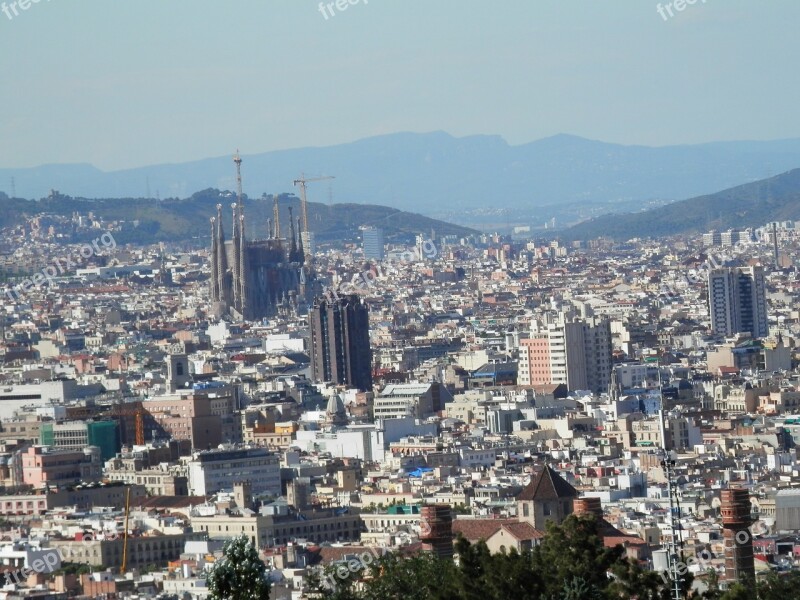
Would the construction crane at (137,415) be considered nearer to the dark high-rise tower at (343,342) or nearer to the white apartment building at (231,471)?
the white apartment building at (231,471)

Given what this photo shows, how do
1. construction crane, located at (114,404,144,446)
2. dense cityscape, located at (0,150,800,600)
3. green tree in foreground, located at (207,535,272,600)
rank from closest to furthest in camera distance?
green tree in foreground, located at (207,535,272,600)
dense cityscape, located at (0,150,800,600)
construction crane, located at (114,404,144,446)

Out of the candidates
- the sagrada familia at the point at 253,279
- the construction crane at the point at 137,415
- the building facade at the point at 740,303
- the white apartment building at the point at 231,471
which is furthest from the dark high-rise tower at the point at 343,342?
the sagrada familia at the point at 253,279

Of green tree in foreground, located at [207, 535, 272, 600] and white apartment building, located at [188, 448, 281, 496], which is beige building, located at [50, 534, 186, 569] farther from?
green tree in foreground, located at [207, 535, 272, 600]

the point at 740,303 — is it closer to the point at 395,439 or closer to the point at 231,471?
the point at 395,439

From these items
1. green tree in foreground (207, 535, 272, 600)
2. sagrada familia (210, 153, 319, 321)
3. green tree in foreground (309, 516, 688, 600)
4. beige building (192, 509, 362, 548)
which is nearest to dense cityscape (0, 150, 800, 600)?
beige building (192, 509, 362, 548)

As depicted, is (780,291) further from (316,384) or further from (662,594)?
(662,594)

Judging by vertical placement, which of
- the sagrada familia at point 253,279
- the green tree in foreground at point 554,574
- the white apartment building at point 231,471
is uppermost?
the sagrada familia at point 253,279

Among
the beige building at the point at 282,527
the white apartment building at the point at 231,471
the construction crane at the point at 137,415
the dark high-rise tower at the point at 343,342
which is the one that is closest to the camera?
the beige building at the point at 282,527

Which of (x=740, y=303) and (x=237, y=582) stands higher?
(x=740, y=303)

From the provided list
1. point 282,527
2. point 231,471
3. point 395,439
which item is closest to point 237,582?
point 282,527
